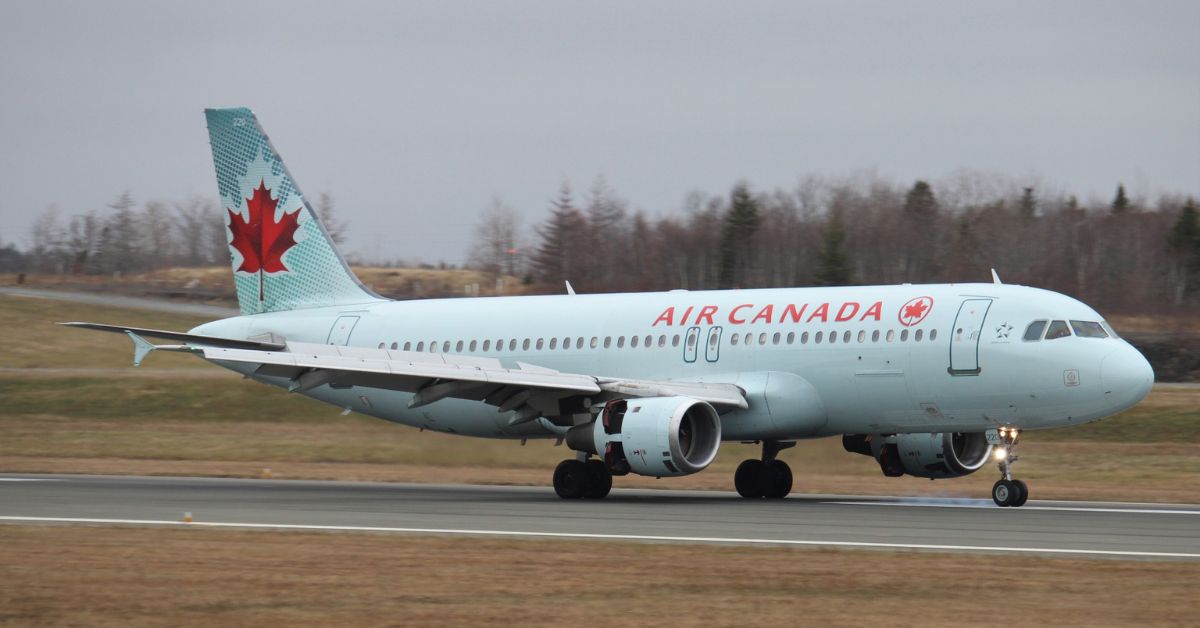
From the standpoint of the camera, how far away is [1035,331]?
1058 inches

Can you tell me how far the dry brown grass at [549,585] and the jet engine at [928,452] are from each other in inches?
459

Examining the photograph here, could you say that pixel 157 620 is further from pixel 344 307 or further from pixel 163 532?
pixel 344 307

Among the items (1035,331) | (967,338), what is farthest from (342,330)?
(1035,331)

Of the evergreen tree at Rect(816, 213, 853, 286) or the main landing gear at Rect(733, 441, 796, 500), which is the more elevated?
the evergreen tree at Rect(816, 213, 853, 286)

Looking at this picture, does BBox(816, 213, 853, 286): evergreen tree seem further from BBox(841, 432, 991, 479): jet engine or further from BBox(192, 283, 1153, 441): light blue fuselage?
BBox(841, 432, 991, 479): jet engine

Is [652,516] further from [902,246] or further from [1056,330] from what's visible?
[902,246]

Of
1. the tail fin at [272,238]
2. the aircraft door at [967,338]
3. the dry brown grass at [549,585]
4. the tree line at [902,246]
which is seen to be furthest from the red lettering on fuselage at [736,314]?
the tree line at [902,246]

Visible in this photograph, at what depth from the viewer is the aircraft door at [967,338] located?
88.9 feet

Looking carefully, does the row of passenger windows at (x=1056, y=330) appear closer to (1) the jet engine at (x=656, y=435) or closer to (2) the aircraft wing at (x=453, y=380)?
(2) the aircraft wing at (x=453, y=380)

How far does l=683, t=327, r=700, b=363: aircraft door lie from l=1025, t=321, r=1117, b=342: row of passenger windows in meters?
6.29

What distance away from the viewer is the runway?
2012cm

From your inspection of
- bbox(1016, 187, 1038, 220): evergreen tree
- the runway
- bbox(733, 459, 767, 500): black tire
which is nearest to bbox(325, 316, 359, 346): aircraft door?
the runway

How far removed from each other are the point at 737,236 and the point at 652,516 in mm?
75099

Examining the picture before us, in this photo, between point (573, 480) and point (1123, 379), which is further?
point (573, 480)
